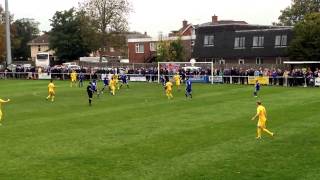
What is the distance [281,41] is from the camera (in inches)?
3093

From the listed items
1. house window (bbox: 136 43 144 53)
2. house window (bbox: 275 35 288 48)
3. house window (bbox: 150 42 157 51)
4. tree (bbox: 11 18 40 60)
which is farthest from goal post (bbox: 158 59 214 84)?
tree (bbox: 11 18 40 60)

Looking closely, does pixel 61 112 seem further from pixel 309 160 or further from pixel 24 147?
pixel 309 160

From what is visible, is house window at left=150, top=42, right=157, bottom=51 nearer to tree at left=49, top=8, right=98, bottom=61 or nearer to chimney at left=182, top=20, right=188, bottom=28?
tree at left=49, top=8, right=98, bottom=61

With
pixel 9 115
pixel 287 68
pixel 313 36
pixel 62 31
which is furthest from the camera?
pixel 62 31

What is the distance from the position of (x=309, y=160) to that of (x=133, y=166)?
557cm

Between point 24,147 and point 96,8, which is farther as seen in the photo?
point 96,8

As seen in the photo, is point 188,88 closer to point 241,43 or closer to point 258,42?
point 258,42

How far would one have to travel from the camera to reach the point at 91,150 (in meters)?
20.2

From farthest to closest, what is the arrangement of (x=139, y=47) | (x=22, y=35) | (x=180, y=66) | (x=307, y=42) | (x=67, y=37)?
(x=22, y=35) → (x=67, y=37) → (x=139, y=47) → (x=307, y=42) → (x=180, y=66)

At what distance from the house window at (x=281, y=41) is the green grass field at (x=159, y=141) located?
4069 cm

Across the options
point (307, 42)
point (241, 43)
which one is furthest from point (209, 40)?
point (307, 42)

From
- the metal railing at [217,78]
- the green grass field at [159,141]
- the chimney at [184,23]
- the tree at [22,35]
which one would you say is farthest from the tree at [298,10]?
the green grass field at [159,141]

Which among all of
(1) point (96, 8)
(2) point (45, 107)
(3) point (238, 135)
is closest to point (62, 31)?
(1) point (96, 8)

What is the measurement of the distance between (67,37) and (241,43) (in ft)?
113
